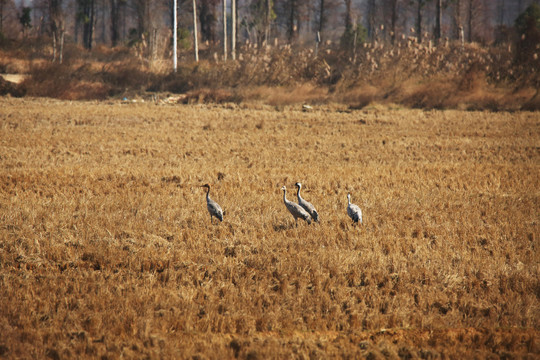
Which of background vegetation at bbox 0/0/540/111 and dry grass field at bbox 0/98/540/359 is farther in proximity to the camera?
background vegetation at bbox 0/0/540/111

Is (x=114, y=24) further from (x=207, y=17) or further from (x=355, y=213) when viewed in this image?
(x=355, y=213)

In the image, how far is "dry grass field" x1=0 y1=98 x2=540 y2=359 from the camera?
4.52 meters

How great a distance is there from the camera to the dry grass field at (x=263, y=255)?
452 centimetres

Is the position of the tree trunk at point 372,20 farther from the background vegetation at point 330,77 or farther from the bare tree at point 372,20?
the background vegetation at point 330,77

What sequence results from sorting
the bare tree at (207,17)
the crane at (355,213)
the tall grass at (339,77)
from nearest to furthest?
the crane at (355,213) < the tall grass at (339,77) < the bare tree at (207,17)

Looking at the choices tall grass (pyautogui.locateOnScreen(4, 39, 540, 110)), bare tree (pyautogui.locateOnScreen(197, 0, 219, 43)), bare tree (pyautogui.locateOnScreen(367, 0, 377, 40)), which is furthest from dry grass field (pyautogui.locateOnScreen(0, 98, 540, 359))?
bare tree (pyautogui.locateOnScreen(197, 0, 219, 43))

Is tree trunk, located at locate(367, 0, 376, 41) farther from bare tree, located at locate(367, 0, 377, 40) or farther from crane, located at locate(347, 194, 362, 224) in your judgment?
crane, located at locate(347, 194, 362, 224)

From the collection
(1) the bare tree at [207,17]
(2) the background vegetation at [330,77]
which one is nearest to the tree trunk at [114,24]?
(1) the bare tree at [207,17]

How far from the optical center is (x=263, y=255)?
6398 mm

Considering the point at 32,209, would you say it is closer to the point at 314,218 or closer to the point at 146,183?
the point at 146,183

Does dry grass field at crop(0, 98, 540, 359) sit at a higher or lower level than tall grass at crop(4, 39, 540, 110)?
lower

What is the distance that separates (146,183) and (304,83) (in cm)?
1895

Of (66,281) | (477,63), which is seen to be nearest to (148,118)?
(66,281)

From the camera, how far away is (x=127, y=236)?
700 cm
